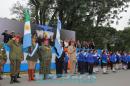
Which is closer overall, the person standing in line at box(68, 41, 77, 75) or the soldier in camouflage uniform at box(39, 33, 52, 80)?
the soldier in camouflage uniform at box(39, 33, 52, 80)

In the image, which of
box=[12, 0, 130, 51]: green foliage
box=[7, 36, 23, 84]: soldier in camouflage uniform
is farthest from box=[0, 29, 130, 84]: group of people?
box=[12, 0, 130, 51]: green foliage

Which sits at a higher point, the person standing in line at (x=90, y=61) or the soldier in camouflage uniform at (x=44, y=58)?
the soldier in camouflage uniform at (x=44, y=58)

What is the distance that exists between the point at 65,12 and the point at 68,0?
174 cm

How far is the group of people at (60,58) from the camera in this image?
590 inches

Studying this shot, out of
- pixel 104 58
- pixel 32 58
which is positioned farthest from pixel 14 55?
→ pixel 104 58

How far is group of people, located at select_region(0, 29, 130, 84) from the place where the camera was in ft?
49.2

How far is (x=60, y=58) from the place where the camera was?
18562 millimetres

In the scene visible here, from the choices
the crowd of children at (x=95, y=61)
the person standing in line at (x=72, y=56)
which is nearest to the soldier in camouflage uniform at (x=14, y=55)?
the person standing in line at (x=72, y=56)

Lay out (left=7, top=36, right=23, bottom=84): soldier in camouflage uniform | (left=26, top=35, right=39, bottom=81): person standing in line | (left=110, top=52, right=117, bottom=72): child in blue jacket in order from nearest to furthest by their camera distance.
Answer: (left=7, top=36, right=23, bottom=84): soldier in camouflage uniform, (left=26, top=35, right=39, bottom=81): person standing in line, (left=110, top=52, right=117, bottom=72): child in blue jacket

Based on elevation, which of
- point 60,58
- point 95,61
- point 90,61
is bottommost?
point 95,61

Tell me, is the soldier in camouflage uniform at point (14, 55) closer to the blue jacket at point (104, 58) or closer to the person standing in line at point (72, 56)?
the person standing in line at point (72, 56)

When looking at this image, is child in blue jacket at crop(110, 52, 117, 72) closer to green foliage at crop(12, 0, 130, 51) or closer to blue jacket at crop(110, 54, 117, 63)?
blue jacket at crop(110, 54, 117, 63)

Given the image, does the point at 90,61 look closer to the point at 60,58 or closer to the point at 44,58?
the point at 60,58

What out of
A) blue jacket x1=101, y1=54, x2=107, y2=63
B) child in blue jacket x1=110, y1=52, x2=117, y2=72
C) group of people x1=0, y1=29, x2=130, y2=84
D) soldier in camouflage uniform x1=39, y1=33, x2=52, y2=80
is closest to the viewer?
group of people x1=0, y1=29, x2=130, y2=84
